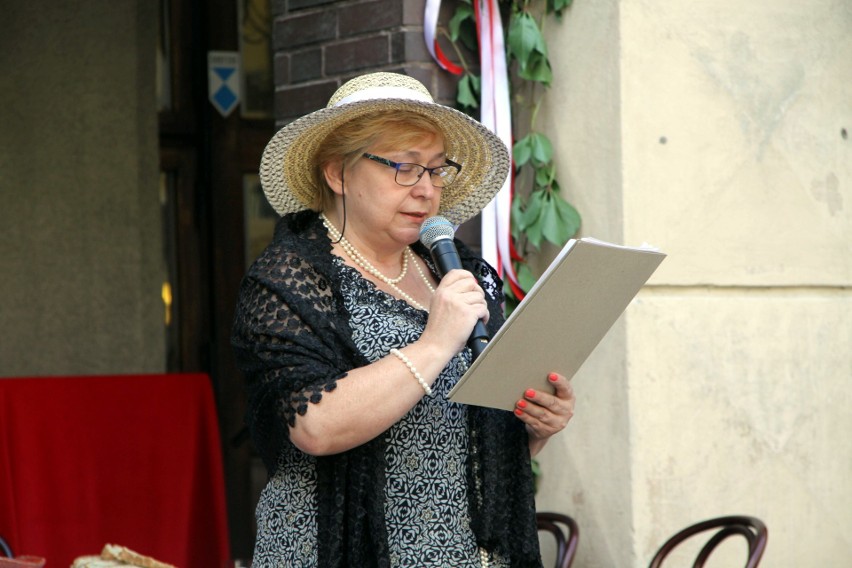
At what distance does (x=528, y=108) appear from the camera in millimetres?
4051

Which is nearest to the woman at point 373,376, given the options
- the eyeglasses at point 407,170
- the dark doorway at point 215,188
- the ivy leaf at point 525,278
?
the eyeglasses at point 407,170

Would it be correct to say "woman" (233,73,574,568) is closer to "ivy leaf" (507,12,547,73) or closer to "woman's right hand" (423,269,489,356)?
"woman's right hand" (423,269,489,356)

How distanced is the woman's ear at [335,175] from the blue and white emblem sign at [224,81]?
10.9ft

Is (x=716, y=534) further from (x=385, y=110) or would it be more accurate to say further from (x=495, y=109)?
(x=385, y=110)

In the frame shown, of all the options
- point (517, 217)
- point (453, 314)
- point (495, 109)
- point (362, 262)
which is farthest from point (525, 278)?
point (453, 314)

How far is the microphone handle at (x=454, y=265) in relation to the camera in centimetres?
247

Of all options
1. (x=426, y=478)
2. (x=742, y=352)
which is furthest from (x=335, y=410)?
(x=742, y=352)

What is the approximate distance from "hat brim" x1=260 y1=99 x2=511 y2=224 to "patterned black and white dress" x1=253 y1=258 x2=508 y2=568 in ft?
1.04

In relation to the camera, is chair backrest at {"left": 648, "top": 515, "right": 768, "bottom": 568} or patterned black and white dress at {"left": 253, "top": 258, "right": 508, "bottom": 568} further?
chair backrest at {"left": 648, "top": 515, "right": 768, "bottom": 568}

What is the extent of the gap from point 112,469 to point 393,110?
211 centimetres

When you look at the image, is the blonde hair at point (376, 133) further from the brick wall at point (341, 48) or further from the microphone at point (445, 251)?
the brick wall at point (341, 48)

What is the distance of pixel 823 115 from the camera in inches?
167

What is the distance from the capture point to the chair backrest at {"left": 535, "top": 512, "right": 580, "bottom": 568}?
3.64 m

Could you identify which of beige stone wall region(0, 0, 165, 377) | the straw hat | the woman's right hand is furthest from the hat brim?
beige stone wall region(0, 0, 165, 377)
